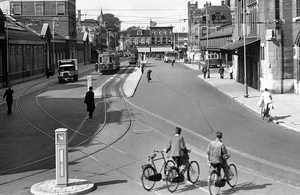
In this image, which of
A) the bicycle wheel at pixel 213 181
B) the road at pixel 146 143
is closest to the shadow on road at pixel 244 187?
the road at pixel 146 143

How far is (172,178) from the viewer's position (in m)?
12.5

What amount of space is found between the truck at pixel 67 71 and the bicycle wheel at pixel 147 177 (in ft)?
137

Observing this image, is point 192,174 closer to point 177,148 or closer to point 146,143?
point 177,148

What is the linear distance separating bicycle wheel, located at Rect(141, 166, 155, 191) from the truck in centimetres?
4164

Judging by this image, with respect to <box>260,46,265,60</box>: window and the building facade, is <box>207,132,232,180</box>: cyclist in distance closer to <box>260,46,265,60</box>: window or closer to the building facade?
<box>260,46,265,60</box>: window

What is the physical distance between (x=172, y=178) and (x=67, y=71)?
140 ft

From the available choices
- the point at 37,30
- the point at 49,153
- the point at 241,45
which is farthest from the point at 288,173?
the point at 37,30

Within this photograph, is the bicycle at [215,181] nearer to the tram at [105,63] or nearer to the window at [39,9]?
the tram at [105,63]

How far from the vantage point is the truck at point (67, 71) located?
53062 mm

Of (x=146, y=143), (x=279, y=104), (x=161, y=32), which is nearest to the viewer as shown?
(x=146, y=143)

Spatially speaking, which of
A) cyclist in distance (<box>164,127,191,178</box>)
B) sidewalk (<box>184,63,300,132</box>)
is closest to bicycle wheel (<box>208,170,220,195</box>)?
cyclist in distance (<box>164,127,191,178</box>)

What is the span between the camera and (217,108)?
30.7 m

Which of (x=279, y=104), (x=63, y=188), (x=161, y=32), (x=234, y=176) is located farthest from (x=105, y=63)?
(x=161, y=32)

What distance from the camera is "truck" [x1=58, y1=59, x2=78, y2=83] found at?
53062 millimetres
